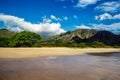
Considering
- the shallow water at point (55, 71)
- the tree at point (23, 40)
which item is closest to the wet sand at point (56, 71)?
the shallow water at point (55, 71)

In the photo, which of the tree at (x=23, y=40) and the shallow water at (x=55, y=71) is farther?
the tree at (x=23, y=40)

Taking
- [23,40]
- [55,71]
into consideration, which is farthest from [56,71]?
[23,40]

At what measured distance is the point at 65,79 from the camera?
946cm

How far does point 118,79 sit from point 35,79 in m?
4.72

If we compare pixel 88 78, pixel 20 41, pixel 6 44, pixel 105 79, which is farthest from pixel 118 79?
pixel 6 44

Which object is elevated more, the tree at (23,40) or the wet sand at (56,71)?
the tree at (23,40)

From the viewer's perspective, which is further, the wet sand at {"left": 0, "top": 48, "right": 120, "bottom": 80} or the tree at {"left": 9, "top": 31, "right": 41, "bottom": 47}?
the tree at {"left": 9, "top": 31, "right": 41, "bottom": 47}

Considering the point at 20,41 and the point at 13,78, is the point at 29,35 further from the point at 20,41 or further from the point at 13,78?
the point at 13,78

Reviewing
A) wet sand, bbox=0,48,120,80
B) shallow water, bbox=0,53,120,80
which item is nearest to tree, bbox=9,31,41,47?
wet sand, bbox=0,48,120,80

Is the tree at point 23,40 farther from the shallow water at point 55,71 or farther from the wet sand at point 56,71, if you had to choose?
the shallow water at point 55,71

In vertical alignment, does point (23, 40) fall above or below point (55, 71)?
above

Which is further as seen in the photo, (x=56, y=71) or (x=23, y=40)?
(x=23, y=40)

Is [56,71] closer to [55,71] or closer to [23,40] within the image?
[55,71]

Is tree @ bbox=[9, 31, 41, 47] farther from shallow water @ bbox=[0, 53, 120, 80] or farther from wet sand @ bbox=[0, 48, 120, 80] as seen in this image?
shallow water @ bbox=[0, 53, 120, 80]
